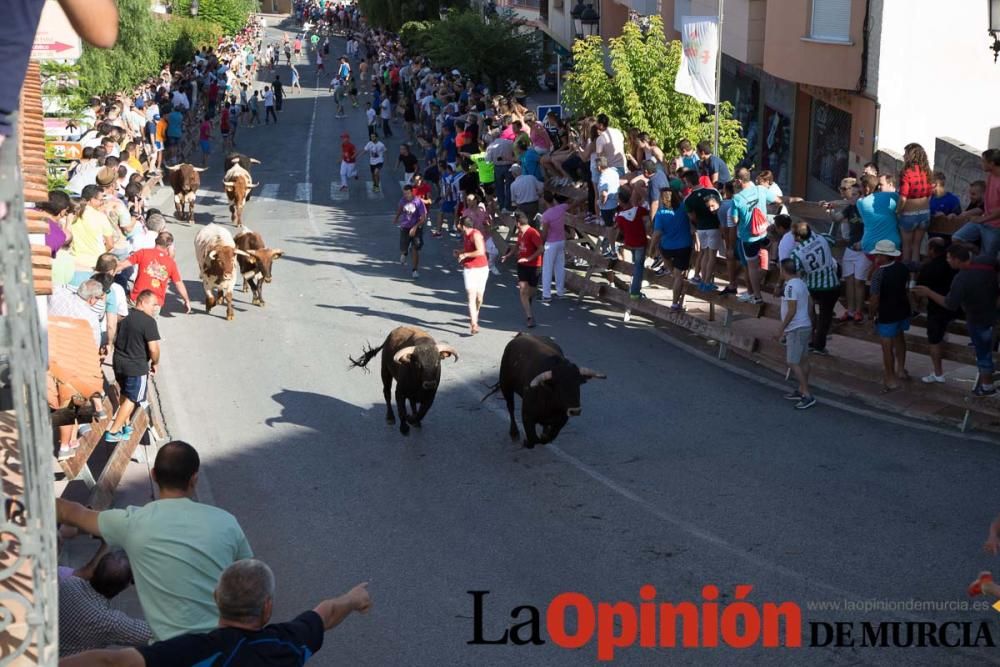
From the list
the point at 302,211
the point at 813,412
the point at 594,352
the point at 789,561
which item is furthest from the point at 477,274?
the point at 302,211

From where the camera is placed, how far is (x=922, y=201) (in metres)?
15.3

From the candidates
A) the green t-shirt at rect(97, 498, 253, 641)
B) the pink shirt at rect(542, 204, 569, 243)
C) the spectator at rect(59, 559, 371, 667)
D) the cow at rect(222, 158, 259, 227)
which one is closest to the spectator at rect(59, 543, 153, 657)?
the green t-shirt at rect(97, 498, 253, 641)

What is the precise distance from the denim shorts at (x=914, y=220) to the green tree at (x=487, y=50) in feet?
93.1

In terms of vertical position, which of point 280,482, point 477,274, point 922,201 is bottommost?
point 280,482

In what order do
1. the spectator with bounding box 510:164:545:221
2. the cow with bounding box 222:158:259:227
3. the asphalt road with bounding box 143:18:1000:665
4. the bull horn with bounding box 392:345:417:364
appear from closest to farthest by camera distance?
the asphalt road with bounding box 143:18:1000:665 → the bull horn with bounding box 392:345:417:364 → the spectator with bounding box 510:164:545:221 → the cow with bounding box 222:158:259:227

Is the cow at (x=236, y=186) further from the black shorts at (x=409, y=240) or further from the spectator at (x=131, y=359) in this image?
the spectator at (x=131, y=359)

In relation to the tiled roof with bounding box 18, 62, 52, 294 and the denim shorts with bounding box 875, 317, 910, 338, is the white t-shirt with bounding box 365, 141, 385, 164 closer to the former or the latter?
the tiled roof with bounding box 18, 62, 52, 294

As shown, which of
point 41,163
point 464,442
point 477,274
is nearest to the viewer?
point 41,163

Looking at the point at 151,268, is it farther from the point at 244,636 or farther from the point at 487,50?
the point at 487,50

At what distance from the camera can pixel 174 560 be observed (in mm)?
6340

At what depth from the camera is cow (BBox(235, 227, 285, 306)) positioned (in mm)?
20703

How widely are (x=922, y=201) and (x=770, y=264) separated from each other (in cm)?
263

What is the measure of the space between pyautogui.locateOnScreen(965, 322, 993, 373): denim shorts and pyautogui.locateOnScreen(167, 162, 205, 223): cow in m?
19.1

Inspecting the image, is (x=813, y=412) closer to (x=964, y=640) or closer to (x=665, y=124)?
(x=964, y=640)
